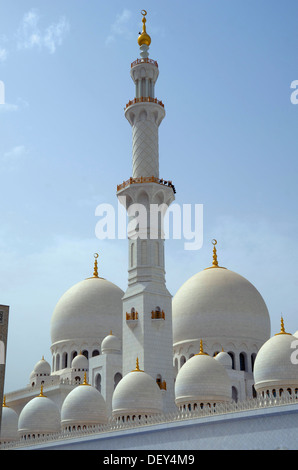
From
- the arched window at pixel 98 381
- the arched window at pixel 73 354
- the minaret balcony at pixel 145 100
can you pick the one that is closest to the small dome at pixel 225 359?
the arched window at pixel 98 381

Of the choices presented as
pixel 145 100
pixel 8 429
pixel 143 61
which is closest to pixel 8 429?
pixel 8 429

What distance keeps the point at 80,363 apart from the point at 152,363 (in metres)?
10.6

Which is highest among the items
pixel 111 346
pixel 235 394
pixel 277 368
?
pixel 111 346

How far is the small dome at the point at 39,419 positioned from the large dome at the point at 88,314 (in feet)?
32.6

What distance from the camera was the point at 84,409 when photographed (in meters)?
33.3

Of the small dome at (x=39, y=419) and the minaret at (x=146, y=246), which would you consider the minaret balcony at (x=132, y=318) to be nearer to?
the minaret at (x=146, y=246)

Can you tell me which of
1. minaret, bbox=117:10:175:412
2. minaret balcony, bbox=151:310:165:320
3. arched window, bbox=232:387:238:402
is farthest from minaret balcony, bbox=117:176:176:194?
arched window, bbox=232:387:238:402

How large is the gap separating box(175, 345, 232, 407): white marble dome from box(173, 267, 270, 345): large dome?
10158mm

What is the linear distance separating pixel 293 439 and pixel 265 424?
131 centimetres

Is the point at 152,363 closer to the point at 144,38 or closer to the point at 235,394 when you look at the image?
the point at 235,394

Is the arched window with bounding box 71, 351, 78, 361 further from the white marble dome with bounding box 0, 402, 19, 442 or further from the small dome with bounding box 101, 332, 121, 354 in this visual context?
the white marble dome with bounding box 0, 402, 19, 442

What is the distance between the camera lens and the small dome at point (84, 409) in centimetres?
3316
